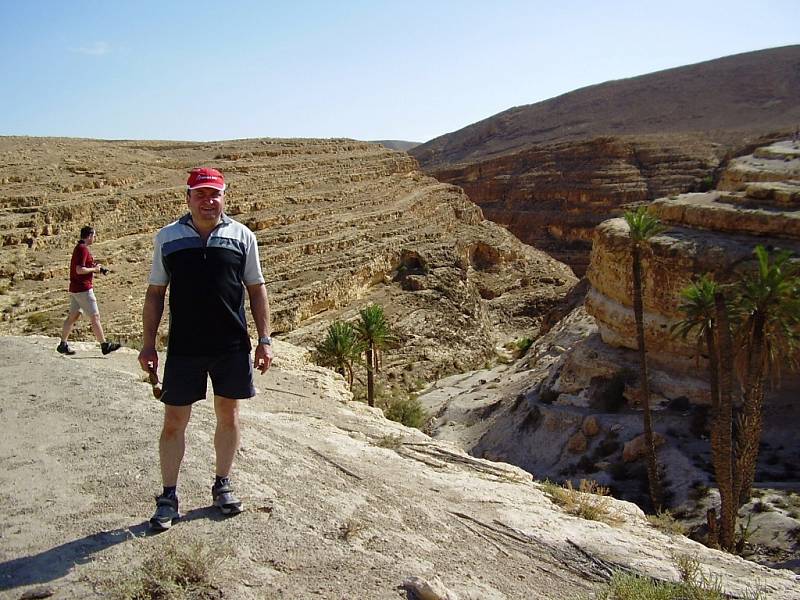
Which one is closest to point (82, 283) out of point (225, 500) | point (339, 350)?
point (225, 500)

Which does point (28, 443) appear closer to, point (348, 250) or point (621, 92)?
point (348, 250)

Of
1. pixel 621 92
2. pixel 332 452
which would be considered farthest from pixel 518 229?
pixel 332 452

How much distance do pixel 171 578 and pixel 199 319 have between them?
139 centimetres

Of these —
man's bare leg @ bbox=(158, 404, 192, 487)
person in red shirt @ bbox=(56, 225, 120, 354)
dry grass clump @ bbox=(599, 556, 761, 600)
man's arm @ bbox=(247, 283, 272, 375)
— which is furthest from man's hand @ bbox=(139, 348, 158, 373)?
person in red shirt @ bbox=(56, 225, 120, 354)

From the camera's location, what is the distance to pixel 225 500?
4.12 m

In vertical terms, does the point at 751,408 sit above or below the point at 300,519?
below

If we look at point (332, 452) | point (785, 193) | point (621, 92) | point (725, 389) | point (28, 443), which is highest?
point (621, 92)

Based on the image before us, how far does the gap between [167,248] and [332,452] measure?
8.54 ft

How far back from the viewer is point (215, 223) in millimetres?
4113

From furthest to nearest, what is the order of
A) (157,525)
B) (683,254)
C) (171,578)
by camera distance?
(683,254)
(157,525)
(171,578)

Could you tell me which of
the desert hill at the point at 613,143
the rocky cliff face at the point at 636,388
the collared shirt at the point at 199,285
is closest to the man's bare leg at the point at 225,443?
the collared shirt at the point at 199,285

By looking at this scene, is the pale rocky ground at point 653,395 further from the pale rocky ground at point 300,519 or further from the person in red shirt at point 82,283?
the person in red shirt at point 82,283

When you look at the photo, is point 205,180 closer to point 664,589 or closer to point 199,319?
point 199,319

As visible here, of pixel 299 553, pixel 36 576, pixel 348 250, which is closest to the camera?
pixel 36 576
